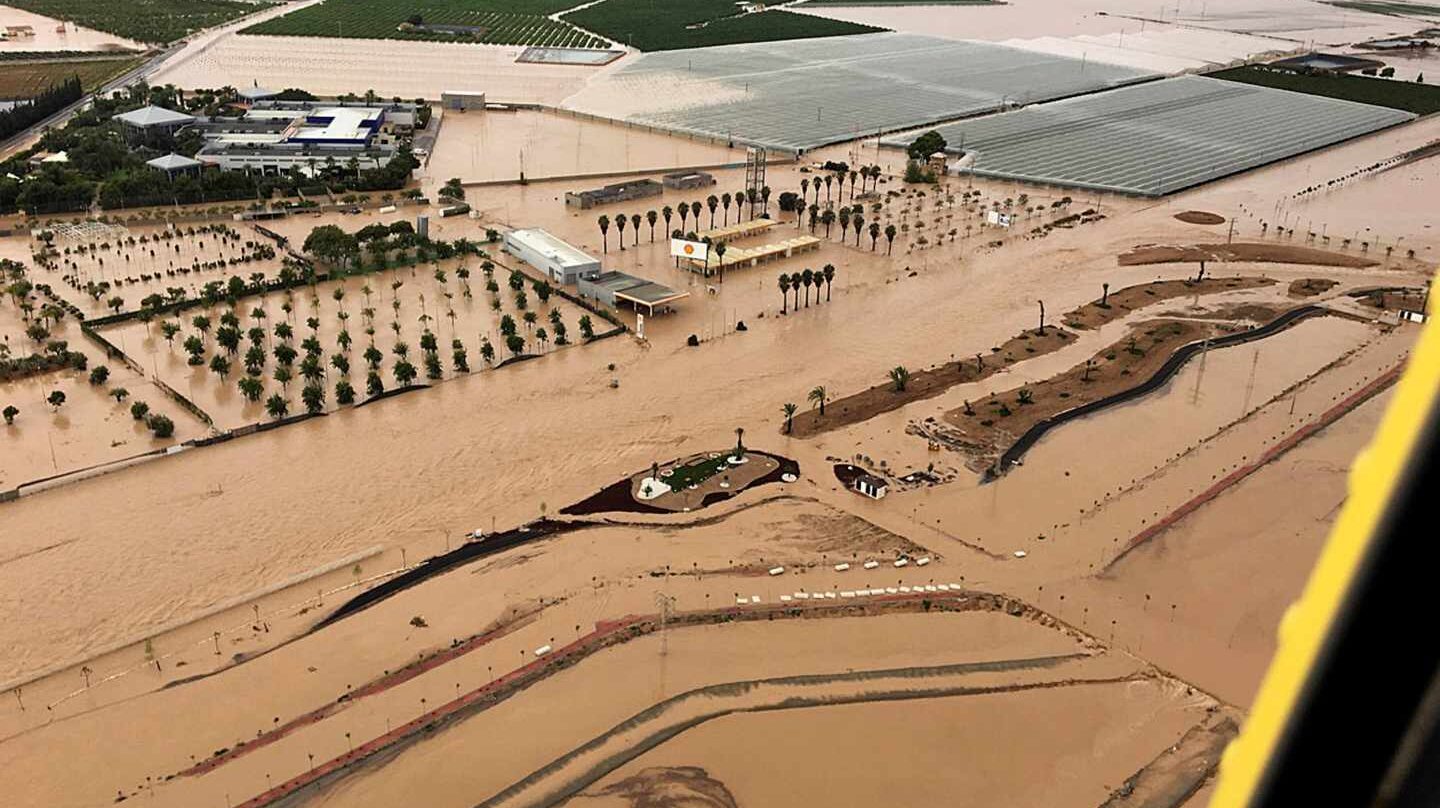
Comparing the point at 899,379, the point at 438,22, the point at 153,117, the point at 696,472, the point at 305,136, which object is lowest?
the point at 696,472

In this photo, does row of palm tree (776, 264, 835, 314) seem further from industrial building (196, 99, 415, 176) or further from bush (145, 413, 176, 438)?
industrial building (196, 99, 415, 176)

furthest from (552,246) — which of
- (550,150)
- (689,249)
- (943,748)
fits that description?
(943,748)

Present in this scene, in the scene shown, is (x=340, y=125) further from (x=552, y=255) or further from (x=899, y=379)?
(x=899, y=379)

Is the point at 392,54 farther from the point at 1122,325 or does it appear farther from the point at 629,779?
the point at 629,779

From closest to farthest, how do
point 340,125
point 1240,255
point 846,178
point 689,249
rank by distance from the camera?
point 689,249, point 1240,255, point 846,178, point 340,125

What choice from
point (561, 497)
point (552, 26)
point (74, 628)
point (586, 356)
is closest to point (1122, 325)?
point (586, 356)

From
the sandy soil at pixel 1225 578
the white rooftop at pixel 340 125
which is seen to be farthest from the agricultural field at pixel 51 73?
the sandy soil at pixel 1225 578

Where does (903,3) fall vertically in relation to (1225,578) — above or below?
above
